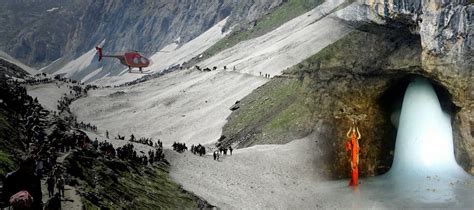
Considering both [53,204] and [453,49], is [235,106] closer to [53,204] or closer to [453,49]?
[453,49]

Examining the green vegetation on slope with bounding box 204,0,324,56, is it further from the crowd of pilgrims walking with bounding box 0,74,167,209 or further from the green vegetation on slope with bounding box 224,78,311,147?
the crowd of pilgrims walking with bounding box 0,74,167,209

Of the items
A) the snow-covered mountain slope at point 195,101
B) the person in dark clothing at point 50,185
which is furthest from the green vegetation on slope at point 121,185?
the snow-covered mountain slope at point 195,101

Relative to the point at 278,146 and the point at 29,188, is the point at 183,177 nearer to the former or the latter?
the point at 278,146

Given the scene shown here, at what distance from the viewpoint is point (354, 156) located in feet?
140

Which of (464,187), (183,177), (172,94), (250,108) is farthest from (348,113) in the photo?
(172,94)

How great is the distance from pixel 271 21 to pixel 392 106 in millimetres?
138770

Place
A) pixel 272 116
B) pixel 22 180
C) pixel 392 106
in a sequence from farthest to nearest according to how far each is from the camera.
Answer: pixel 272 116, pixel 392 106, pixel 22 180

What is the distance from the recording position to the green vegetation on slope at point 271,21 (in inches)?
6806

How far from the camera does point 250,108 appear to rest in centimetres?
7262

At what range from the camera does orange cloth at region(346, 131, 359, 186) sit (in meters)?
41.8

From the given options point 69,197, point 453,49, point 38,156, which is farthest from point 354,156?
point 38,156

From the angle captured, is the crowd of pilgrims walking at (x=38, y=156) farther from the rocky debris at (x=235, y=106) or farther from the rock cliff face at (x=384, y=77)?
the rocky debris at (x=235, y=106)

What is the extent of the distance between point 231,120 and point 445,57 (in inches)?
1415

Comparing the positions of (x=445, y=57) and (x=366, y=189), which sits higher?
(x=445, y=57)
